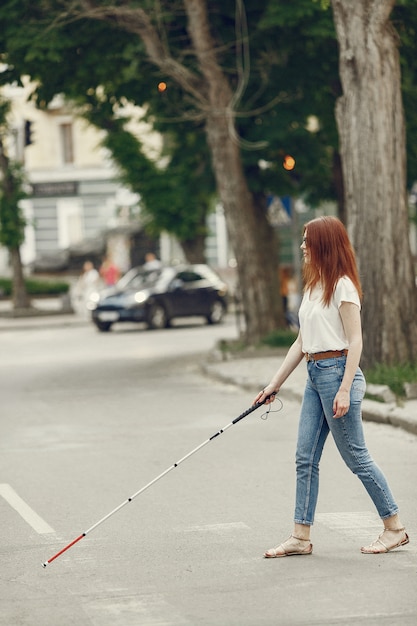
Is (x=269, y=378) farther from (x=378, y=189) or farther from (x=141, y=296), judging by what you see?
(x=141, y=296)

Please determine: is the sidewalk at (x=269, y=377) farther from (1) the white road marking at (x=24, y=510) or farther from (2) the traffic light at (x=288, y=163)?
(1) the white road marking at (x=24, y=510)

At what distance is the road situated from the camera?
611 centimetres

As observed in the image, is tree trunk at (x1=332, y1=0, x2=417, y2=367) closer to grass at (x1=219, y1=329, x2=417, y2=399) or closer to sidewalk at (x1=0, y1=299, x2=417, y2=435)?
grass at (x1=219, y1=329, x2=417, y2=399)

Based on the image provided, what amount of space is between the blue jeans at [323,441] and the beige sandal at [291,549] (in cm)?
10

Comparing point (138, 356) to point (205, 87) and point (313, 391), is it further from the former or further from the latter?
point (313, 391)

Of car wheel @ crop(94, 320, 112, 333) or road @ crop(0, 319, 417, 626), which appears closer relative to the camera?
road @ crop(0, 319, 417, 626)

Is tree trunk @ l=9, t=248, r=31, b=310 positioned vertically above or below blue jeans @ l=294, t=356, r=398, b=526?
below

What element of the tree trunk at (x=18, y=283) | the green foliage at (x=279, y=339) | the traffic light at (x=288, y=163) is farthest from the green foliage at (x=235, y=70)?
the tree trunk at (x=18, y=283)

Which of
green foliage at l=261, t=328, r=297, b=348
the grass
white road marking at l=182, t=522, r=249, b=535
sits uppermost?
white road marking at l=182, t=522, r=249, b=535

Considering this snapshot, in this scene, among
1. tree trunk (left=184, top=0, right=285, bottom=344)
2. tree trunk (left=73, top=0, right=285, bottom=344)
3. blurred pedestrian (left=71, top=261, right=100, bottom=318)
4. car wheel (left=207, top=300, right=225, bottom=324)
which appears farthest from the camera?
blurred pedestrian (left=71, top=261, right=100, bottom=318)

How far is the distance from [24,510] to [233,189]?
42.1ft

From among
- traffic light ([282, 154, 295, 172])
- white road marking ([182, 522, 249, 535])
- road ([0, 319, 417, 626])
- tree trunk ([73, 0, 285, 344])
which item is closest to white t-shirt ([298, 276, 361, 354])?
road ([0, 319, 417, 626])

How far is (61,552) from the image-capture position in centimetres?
692

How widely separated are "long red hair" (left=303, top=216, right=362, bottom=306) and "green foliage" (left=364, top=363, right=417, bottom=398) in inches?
266
